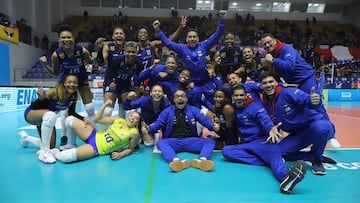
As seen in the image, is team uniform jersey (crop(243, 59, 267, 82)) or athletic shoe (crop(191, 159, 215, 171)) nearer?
athletic shoe (crop(191, 159, 215, 171))

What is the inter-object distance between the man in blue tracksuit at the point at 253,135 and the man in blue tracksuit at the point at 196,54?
4.52ft

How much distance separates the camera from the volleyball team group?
3787mm

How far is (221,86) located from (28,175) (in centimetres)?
332

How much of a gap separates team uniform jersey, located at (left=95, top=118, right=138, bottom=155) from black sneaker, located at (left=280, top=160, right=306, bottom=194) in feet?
7.09

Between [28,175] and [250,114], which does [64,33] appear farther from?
[250,114]

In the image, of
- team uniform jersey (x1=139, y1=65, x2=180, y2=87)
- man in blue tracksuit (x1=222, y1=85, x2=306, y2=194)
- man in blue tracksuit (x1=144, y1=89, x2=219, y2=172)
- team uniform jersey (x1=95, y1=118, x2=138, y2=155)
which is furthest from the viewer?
team uniform jersey (x1=139, y1=65, x2=180, y2=87)

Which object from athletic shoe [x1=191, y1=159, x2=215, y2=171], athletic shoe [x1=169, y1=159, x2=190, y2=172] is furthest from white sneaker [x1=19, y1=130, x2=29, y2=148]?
athletic shoe [x1=191, y1=159, x2=215, y2=171]

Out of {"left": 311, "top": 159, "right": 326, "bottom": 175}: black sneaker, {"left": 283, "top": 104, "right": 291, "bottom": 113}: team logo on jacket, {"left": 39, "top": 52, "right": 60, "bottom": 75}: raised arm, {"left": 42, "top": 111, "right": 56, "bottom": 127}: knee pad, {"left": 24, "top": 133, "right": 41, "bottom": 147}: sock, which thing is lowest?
{"left": 24, "top": 133, "right": 41, "bottom": 147}: sock

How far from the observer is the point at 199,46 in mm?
5621

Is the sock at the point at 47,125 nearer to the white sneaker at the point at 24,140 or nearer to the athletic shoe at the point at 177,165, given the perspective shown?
the white sneaker at the point at 24,140

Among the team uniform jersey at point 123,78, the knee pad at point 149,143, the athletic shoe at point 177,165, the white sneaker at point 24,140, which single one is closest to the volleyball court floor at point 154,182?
the athletic shoe at point 177,165

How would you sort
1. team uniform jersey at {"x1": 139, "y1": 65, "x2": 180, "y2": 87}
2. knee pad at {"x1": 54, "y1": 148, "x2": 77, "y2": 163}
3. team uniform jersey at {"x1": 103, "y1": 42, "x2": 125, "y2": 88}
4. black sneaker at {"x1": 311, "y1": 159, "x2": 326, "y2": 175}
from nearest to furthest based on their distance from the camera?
black sneaker at {"x1": 311, "y1": 159, "x2": 326, "y2": 175} → knee pad at {"x1": 54, "y1": 148, "x2": 77, "y2": 163} → team uniform jersey at {"x1": 103, "y1": 42, "x2": 125, "y2": 88} → team uniform jersey at {"x1": 139, "y1": 65, "x2": 180, "y2": 87}

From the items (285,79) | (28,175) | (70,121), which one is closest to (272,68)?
(285,79)

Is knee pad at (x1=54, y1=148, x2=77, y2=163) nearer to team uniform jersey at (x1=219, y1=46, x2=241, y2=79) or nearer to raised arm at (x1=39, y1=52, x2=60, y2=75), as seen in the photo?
raised arm at (x1=39, y1=52, x2=60, y2=75)
